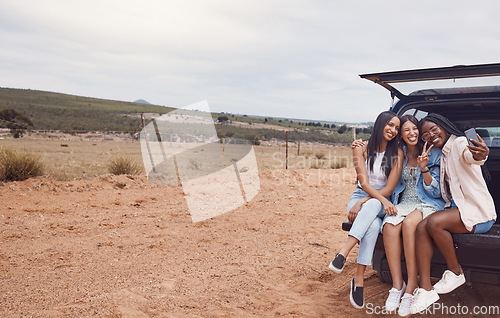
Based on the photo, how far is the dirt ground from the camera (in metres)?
3.60

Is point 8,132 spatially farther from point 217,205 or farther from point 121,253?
point 121,253

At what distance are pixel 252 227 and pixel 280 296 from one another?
9.60 ft

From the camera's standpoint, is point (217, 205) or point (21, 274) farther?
point (217, 205)

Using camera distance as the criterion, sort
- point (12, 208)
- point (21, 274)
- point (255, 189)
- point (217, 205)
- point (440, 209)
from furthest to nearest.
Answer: point (255, 189), point (217, 205), point (12, 208), point (21, 274), point (440, 209)

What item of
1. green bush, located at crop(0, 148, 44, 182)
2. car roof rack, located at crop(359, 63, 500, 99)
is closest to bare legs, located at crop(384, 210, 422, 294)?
car roof rack, located at crop(359, 63, 500, 99)

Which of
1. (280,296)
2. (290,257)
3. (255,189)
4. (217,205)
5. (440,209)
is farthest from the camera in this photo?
(255,189)

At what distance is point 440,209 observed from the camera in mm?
3215

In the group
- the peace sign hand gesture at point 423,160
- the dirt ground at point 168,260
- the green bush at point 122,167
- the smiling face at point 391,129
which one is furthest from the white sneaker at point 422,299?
the green bush at point 122,167

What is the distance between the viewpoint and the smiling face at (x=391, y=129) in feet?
11.5

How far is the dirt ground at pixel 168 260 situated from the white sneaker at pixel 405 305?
1.85 ft

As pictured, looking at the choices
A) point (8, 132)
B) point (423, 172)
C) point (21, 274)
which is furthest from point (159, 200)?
point (8, 132)

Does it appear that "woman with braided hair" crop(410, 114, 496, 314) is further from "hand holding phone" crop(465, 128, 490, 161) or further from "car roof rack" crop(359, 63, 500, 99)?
"car roof rack" crop(359, 63, 500, 99)

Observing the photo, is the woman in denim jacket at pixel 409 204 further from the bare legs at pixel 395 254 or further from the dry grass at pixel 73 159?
the dry grass at pixel 73 159

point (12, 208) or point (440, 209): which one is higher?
point (440, 209)
